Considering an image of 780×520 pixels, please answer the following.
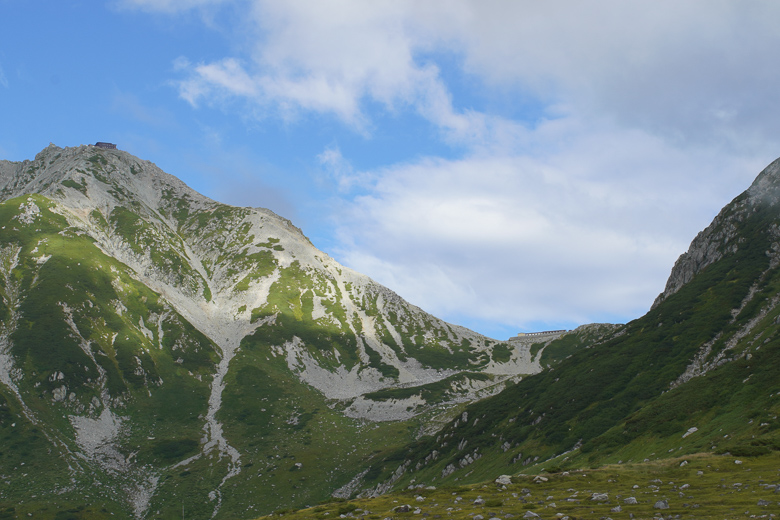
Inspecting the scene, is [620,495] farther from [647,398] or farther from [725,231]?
[725,231]

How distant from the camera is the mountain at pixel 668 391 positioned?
218ft

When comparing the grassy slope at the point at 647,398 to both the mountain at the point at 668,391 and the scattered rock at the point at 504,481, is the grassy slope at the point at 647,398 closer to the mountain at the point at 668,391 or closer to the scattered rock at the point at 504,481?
the mountain at the point at 668,391

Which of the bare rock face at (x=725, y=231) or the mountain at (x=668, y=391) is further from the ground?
the bare rock face at (x=725, y=231)

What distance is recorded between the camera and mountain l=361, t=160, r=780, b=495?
66562 millimetres

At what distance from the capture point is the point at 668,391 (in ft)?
285

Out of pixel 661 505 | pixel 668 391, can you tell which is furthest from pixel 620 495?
pixel 668 391

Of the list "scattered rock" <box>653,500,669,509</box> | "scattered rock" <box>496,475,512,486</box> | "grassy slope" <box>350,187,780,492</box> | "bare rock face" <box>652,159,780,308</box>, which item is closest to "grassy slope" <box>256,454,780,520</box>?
"scattered rock" <box>653,500,669,509</box>

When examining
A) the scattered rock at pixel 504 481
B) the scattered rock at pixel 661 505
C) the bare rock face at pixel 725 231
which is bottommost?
the scattered rock at pixel 504 481

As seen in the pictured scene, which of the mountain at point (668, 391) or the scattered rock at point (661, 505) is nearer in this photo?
the scattered rock at point (661, 505)

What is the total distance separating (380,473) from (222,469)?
47.6 metres

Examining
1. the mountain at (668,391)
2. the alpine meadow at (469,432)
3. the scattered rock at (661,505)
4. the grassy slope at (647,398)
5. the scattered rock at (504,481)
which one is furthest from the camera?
the grassy slope at (647,398)

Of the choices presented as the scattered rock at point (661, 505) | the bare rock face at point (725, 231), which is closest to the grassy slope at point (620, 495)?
the scattered rock at point (661, 505)

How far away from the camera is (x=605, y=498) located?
34844 millimetres

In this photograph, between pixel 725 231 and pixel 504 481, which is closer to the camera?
pixel 504 481
